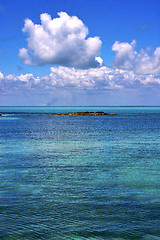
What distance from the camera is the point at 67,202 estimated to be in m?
17.5

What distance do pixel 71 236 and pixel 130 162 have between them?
61.6ft

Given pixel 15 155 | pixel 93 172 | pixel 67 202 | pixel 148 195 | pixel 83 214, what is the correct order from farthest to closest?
pixel 15 155 → pixel 93 172 → pixel 148 195 → pixel 67 202 → pixel 83 214

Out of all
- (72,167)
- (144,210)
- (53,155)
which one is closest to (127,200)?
(144,210)

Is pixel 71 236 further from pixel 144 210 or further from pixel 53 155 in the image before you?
pixel 53 155

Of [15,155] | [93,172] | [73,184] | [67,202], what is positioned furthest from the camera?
[15,155]

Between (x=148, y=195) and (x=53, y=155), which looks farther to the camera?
(x=53, y=155)

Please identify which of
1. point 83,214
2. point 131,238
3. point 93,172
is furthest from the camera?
point 93,172

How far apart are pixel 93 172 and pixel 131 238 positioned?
1316cm

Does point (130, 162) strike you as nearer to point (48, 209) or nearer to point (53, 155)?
point (53, 155)

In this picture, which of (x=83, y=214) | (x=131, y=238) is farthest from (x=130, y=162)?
(x=131, y=238)

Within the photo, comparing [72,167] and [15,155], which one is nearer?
[72,167]

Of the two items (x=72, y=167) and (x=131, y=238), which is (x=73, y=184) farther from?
(x=131, y=238)

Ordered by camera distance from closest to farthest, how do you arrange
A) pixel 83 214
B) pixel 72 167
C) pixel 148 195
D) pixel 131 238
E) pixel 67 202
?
pixel 131 238 → pixel 83 214 → pixel 67 202 → pixel 148 195 → pixel 72 167

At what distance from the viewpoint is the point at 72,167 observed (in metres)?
28.1
